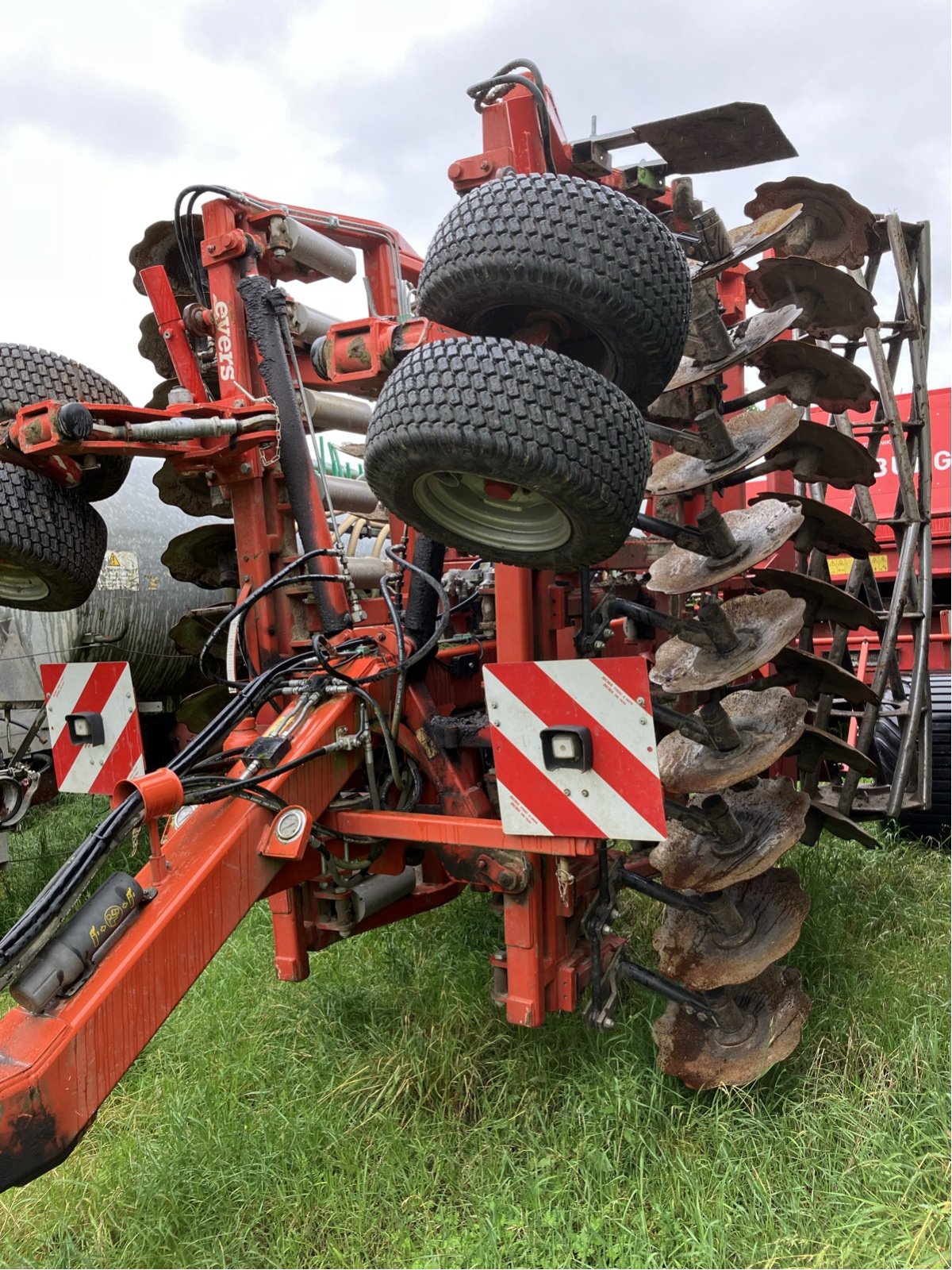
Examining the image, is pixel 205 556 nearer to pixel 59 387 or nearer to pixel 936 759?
pixel 59 387

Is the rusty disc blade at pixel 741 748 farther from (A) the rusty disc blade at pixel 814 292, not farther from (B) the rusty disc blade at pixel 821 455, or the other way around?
(A) the rusty disc blade at pixel 814 292

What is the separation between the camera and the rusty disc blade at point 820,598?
288cm

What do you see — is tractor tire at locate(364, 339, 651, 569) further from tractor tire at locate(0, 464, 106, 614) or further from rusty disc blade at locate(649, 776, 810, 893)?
tractor tire at locate(0, 464, 106, 614)

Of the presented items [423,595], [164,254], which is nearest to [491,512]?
[423,595]

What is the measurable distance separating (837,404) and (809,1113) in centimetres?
218

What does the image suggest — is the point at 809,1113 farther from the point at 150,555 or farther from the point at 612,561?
the point at 150,555

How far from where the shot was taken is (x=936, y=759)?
459 centimetres

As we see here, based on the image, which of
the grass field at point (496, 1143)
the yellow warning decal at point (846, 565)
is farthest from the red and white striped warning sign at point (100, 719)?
the yellow warning decal at point (846, 565)

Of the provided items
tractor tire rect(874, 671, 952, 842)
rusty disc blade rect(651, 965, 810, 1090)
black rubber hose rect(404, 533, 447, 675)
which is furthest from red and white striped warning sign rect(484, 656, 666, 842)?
tractor tire rect(874, 671, 952, 842)

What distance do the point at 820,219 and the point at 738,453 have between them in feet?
4.23

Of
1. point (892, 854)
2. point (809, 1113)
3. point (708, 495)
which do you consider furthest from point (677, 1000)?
point (892, 854)

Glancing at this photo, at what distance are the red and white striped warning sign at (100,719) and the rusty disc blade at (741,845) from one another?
144cm

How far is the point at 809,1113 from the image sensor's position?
8.46ft

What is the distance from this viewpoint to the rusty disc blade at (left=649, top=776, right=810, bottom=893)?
8.36 ft
